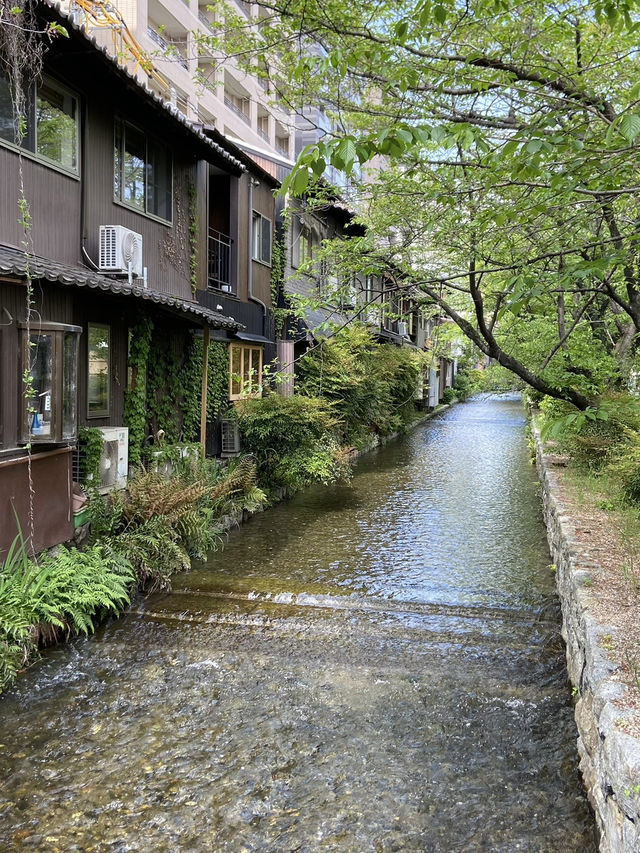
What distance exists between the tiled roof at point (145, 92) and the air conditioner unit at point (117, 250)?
2106 mm

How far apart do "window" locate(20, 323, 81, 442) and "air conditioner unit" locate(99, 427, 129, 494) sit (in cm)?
168

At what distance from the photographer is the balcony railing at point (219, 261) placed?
1480 cm

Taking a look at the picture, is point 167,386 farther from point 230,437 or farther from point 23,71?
point 23,71

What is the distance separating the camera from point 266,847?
3982mm

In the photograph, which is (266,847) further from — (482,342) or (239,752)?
(482,342)

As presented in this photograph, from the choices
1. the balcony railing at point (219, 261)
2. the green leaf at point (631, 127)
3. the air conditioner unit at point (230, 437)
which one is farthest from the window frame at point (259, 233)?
the green leaf at point (631, 127)

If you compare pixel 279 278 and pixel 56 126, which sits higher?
pixel 56 126

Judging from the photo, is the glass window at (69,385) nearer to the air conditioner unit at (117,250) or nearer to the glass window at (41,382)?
the glass window at (41,382)

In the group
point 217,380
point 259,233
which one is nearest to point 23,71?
point 217,380

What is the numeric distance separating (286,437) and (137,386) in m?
3.50

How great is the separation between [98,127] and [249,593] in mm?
7534

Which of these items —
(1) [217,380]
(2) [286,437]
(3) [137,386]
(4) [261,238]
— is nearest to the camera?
(3) [137,386]

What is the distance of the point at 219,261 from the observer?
49.1ft

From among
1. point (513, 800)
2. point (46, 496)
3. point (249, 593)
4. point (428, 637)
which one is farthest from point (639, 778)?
point (46, 496)
